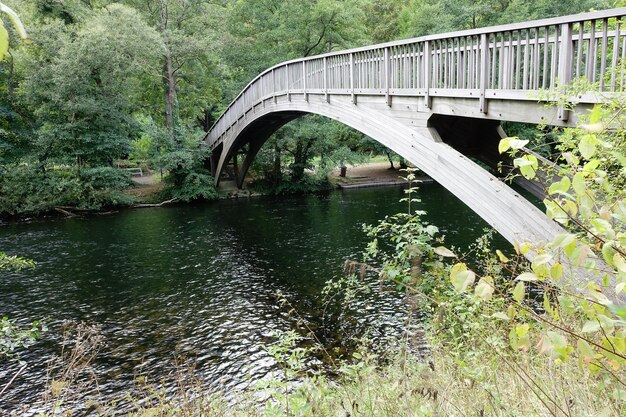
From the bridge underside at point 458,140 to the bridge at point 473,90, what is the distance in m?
0.01

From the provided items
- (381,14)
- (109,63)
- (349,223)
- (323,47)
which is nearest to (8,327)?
(349,223)

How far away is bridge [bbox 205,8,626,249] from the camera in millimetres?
4453

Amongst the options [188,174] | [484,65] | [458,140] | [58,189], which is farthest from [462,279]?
[188,174]

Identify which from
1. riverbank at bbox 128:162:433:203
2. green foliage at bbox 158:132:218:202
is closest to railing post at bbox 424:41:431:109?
riverbank at bbox 128:162:433:203

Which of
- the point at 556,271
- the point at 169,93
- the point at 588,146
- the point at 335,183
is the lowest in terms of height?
the point at 335,183

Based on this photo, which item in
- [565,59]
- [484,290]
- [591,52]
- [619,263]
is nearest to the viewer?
[619,263]

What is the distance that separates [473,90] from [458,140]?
1.59 metres

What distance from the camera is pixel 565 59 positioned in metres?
4.54

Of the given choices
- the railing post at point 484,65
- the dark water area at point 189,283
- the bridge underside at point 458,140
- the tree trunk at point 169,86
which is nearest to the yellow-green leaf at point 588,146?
the bridge underside at point 458,140

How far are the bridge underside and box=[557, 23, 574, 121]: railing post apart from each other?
0.13 meters

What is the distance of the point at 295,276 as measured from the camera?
37.1ft

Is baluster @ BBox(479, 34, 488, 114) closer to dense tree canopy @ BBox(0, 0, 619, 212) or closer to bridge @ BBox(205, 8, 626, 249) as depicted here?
bridge @ BBox(205, 8, 626, 249)

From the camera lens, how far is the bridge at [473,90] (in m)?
4.45

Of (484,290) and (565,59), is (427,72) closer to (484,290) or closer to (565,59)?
(565,59)
